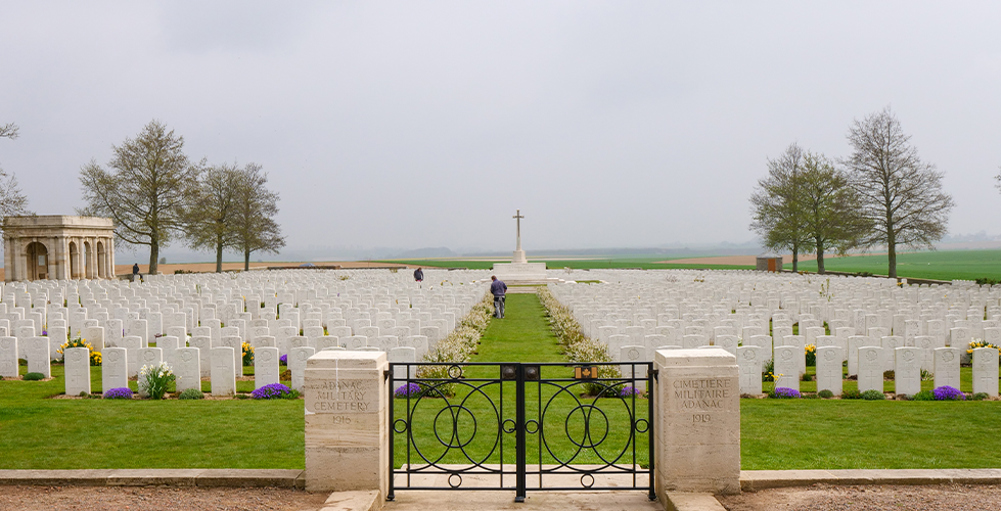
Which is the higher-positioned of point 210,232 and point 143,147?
point 143,147

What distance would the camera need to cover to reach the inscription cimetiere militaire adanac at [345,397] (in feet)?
17.3

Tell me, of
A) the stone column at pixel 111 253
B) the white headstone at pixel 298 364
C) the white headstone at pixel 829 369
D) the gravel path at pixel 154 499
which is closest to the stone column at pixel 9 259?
the stone column at pixel 111 253

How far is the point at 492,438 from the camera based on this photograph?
7426mm

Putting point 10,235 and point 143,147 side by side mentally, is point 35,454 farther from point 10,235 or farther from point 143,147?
point 143,147

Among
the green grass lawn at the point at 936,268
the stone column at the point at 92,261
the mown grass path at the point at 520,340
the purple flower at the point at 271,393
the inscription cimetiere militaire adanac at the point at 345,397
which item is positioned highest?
the stone column at the point at 92,261

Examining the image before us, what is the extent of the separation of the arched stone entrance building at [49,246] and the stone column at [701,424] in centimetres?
4324

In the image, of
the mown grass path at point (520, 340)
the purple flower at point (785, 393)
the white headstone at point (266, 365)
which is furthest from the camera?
the mown grass path at point (520, 340)

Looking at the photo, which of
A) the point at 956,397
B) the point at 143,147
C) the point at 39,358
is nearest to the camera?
the point at 956,397

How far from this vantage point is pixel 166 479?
5453mm

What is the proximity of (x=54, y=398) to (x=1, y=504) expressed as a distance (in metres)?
5.40

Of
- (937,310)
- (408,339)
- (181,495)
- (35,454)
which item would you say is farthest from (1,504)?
(937,310)

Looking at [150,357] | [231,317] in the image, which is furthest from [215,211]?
[150,357]

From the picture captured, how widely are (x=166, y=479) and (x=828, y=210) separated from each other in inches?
1828

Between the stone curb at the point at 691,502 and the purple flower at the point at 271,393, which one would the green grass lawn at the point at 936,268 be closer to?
the purple flower at the point at 271,393
